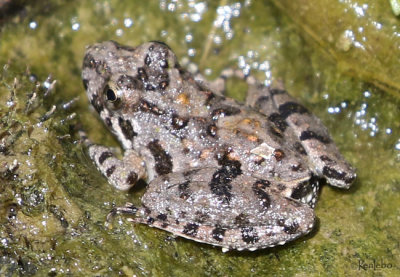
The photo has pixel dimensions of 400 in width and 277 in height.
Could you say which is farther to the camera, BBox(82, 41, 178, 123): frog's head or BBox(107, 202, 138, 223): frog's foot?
BBox(82, 41, 178, 123): frog's head

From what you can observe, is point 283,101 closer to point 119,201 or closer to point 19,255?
point 119,201

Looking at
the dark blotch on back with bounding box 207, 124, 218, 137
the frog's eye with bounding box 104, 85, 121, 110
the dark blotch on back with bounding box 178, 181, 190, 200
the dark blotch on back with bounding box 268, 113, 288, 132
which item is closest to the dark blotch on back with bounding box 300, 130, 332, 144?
the dark blotch on back with bounding box 268, 113, 288, 132

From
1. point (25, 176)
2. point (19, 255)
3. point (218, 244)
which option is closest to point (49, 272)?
point (19, 255)

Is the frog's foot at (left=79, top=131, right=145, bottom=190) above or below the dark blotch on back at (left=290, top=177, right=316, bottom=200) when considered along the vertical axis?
below

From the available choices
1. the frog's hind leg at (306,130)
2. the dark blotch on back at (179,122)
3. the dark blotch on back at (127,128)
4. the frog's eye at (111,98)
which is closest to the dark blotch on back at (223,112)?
the dark blotch on back at (179,122)

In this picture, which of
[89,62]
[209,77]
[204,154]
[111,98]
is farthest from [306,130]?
[89,62]

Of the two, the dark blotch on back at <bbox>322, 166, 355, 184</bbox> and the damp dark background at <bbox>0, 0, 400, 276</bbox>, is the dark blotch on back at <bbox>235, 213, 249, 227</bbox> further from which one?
the dark blotch on back at <bbox>322, 166, 355, 184</bbox>

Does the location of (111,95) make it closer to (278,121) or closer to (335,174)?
(278,121)
